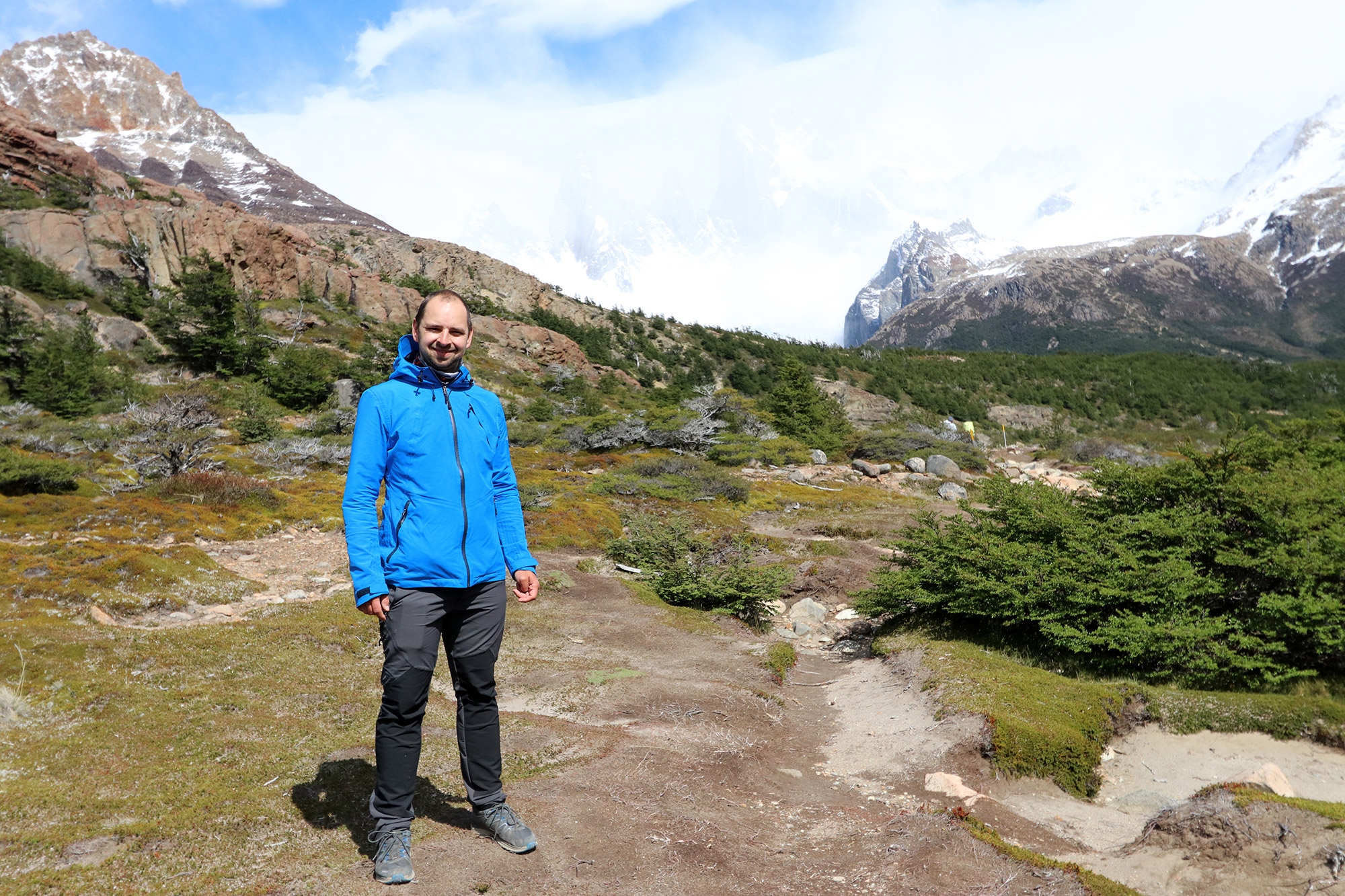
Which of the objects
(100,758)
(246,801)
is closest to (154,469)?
(100,758)

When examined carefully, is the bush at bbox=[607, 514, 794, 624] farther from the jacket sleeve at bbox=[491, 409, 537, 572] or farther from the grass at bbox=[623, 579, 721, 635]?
the jacket sleeve at bbox=[491, 409, 537, 572]

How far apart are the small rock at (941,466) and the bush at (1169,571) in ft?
69.5

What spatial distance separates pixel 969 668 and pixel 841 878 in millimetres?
4860

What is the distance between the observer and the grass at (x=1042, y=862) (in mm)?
3354

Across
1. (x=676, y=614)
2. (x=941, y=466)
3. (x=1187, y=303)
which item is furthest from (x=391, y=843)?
(x=1187, y=303)

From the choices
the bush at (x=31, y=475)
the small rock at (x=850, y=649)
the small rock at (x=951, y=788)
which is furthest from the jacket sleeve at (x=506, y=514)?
the bush at (x=31, y=475)

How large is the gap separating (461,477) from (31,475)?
1762 centimetres

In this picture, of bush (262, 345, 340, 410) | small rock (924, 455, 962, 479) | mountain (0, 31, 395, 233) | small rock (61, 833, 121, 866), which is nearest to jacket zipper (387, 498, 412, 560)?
small rock (61, 833, 121, 866)

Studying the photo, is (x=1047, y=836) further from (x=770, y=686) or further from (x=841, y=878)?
(x=770, y=686)

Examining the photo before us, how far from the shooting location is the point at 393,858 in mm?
3004

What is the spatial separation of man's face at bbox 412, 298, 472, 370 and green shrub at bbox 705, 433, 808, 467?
81.9ft

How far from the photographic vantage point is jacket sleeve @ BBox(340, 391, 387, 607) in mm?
2992

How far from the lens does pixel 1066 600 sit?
8.25 meters

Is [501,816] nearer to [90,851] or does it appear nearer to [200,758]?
[90,851]
